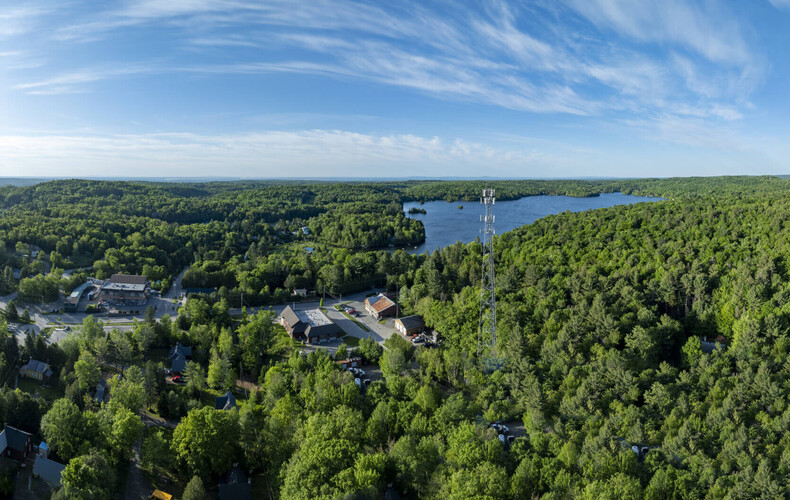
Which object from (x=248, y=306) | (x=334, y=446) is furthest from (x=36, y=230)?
(x=334, y=446)

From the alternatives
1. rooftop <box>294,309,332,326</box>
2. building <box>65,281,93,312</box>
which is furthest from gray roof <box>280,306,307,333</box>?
building <box>65,281,93,312</box>

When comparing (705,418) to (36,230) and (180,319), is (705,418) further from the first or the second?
(36,230)

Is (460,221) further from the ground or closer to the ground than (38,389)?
further from the ground

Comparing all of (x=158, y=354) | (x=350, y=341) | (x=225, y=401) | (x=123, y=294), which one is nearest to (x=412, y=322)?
(x=350, y=341)

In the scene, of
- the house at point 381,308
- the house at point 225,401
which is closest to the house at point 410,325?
the house at point 381,308

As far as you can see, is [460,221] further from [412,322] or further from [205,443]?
[205,443]

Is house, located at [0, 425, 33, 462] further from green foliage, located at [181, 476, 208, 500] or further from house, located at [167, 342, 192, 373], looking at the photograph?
green foliage, located at [181, 476, 208, 500]

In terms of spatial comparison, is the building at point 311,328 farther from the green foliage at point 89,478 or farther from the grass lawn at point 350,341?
the green foliage at point 89,478
